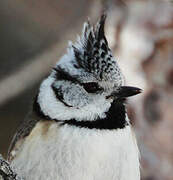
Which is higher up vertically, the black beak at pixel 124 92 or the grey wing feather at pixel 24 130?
the black beak at pixel 124 92

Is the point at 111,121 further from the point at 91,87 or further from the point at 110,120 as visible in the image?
the point at 91,87

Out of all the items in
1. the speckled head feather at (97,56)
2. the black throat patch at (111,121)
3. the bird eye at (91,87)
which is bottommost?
the black throat patch at (111,121)

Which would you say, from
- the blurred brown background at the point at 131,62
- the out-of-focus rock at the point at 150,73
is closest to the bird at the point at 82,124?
the blurred brown background at the point at 131,62

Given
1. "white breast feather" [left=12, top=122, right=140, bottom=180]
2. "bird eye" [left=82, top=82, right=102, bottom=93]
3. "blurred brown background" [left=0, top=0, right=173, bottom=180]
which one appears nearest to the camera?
"white breast feather" [left=12, top=122, right=140, bottom=180]

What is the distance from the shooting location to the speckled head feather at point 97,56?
424 centimetres

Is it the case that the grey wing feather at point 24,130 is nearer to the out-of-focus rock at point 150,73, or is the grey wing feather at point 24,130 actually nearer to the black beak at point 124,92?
the black beak at point 124,92

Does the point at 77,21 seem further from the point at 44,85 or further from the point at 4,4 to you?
the point at 44,85

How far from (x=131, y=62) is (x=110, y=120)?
2391mm

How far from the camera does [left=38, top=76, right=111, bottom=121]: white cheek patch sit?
4.22 m

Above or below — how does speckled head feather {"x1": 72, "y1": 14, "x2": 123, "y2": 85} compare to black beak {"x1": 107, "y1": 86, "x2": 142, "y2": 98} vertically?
above

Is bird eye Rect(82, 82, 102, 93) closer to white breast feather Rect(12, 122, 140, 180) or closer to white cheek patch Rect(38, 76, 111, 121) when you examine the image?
white cheek patch Rect(38, 76, 111, 121)

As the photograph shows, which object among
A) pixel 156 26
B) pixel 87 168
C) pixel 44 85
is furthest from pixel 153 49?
pixel 87 168

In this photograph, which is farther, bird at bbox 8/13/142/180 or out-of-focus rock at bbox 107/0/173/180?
out-of-focus rock at bbox 107/0/173/180

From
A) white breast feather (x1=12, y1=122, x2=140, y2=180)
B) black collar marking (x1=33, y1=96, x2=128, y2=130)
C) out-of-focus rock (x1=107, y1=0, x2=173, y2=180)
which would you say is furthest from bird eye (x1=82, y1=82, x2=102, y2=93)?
out-of-focus rock (x1=107, y1=0, x2=173, y2=180)
